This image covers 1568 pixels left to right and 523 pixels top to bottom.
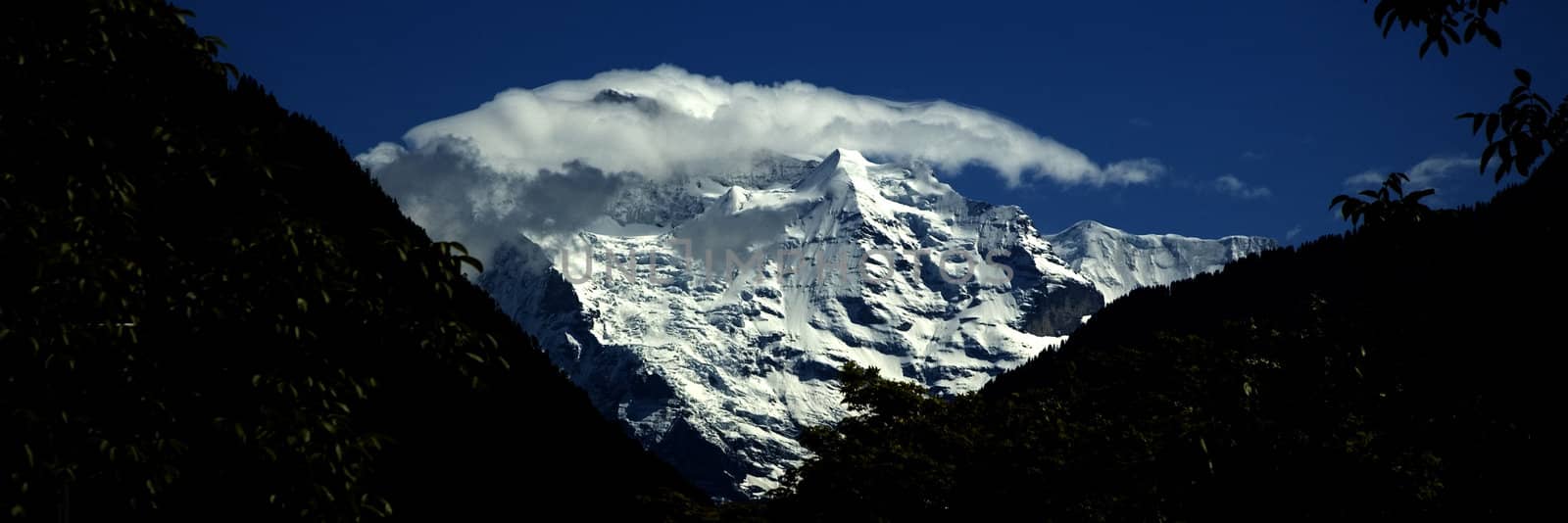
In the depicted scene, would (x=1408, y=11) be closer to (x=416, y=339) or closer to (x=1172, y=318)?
(x=416, y=339)

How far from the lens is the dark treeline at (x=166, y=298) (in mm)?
8000

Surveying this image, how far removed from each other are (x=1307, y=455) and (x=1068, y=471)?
27.5 ft

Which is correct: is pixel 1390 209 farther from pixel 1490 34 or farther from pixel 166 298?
pixel 166 298

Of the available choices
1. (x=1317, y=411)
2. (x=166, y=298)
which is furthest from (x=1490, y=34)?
(x=1317, y=411)

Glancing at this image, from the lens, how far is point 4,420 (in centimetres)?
788

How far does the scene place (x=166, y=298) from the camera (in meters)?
8.61

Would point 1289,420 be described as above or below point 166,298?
above

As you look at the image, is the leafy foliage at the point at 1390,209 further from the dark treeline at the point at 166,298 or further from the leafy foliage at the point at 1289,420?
the dark treeline at the point at 166,298

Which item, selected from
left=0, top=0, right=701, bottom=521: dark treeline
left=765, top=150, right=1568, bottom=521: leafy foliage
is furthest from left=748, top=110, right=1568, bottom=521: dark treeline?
left=0, top=0, right=701, bottom=521: dark treeline

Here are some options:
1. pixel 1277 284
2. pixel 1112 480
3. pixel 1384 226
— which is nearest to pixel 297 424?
pixel 1384 226

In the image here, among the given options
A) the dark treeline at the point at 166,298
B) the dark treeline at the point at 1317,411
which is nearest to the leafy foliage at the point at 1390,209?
the dark treeline at the point at 1317,411

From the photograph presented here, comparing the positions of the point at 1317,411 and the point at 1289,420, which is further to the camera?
the point at 1289,420

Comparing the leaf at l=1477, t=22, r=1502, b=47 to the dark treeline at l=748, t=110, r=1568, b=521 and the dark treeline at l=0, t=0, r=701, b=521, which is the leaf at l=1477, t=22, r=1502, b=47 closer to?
the dark treeline at l=748, t=110, r=1568, b=521

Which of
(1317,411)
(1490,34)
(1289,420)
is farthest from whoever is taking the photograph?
(1289,420)
